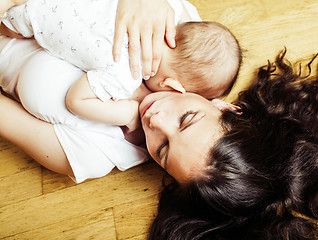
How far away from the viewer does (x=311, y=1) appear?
1.33 metres

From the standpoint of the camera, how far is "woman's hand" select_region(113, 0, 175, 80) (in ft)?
2.96

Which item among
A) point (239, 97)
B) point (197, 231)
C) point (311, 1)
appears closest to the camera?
point (197, 231)

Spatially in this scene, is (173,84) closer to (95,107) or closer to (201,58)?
(201,58)

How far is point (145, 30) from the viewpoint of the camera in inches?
37.0

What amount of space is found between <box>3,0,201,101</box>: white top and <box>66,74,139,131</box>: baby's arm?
21 millimetres

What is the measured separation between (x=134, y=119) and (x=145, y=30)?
26 centimetres

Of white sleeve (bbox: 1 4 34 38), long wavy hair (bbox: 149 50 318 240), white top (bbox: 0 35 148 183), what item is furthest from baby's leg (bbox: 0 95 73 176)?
long wavy hair (bbox: 149 50 318 240)

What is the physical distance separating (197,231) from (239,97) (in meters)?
0.50

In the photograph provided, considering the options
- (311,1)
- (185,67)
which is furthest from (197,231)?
Result: (311,1)

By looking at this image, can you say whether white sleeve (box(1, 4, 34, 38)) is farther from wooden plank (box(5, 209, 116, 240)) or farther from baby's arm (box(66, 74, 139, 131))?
wooden plank (box(5, 209, 116, 240))

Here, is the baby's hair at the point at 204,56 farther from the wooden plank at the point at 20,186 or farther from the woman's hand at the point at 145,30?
the wooden plank at the point at 20,186

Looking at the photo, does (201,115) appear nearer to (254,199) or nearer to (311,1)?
(254,199)

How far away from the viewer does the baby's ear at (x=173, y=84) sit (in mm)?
946

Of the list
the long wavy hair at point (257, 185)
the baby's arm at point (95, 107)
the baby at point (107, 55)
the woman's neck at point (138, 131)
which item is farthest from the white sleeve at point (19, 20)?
the long wavy hair at point (257, 185)
